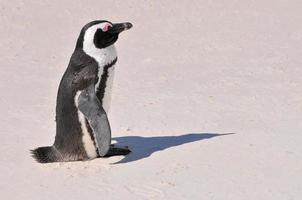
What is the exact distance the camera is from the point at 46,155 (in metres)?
4.82

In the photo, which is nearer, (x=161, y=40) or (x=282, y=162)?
(x=282, y=162)

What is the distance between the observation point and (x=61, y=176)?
14.9 feet

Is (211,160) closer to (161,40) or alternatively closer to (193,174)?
(193,174)

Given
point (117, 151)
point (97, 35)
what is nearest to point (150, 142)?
point (117, 151)

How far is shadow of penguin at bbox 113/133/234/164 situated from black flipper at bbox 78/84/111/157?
0.27 metres

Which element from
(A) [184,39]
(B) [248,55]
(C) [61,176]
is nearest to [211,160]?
(C) [61,176]

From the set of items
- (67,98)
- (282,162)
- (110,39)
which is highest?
(110,39)

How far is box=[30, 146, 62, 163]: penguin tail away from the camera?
4.80 m

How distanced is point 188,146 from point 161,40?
3.52 meters

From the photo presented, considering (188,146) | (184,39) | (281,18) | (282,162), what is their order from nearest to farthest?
(282,162) < (188,146) < (184,39) < (281,18)

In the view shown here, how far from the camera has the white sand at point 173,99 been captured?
14.4 feet

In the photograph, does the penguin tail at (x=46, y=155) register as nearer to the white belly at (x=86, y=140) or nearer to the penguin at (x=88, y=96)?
the penguin at (x=88, y=96)

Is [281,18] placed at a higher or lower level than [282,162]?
higher

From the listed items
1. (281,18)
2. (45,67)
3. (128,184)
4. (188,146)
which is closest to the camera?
(128,184)
